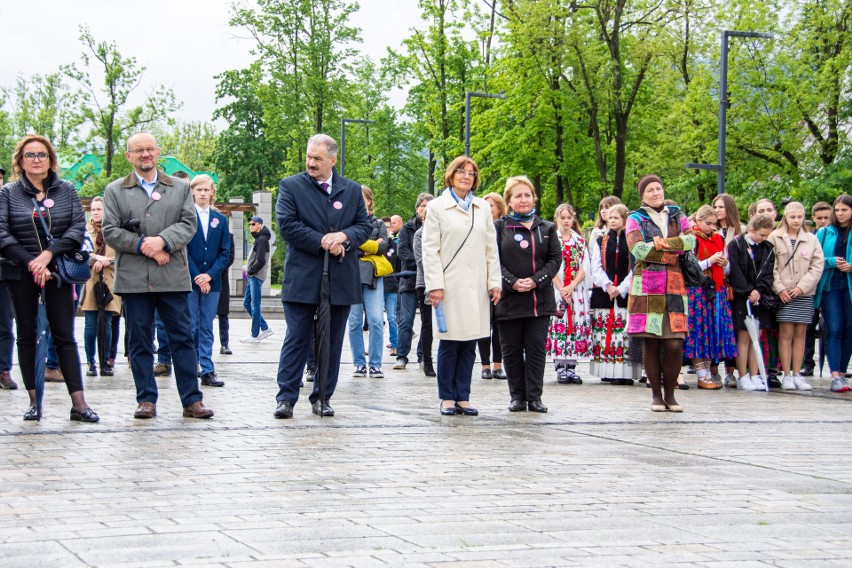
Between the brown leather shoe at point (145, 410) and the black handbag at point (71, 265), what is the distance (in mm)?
999

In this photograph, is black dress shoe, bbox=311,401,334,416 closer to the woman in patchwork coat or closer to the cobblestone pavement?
the cobblestone pavement

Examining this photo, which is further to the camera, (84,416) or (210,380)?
(210,380)

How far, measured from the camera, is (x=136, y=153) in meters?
8.75

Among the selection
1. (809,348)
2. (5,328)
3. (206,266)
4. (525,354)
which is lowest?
(809,348)

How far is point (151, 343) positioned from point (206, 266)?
10.5ft

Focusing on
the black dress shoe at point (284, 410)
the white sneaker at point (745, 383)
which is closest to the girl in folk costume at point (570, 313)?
the white sneaker at point (745, 383)

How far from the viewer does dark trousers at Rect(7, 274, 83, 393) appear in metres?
8.45

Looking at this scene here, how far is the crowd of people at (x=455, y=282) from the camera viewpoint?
8.58 meters

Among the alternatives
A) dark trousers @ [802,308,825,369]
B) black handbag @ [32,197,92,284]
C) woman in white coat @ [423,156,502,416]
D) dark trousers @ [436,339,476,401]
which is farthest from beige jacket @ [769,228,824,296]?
black handbag @ [32,197,92,284]

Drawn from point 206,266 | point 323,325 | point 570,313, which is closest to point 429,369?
point 570,313

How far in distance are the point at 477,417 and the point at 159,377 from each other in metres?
4.52

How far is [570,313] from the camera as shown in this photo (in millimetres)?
13344

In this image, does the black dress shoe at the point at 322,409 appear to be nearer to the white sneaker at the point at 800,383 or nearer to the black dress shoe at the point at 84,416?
the black dress shoe at the point at 84,416

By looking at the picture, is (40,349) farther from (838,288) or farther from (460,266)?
(838,288)
